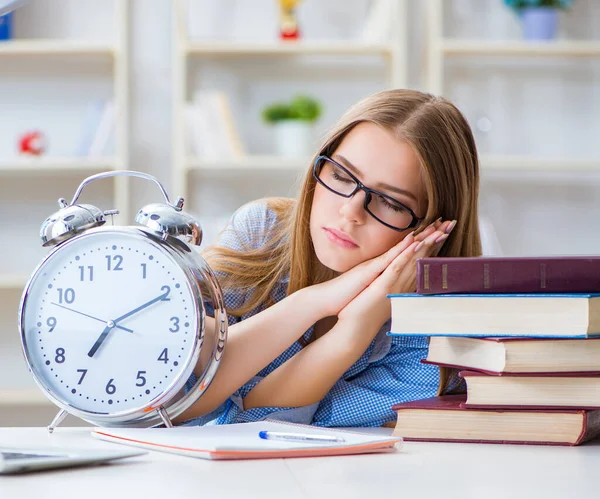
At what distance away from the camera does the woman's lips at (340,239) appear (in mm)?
1274

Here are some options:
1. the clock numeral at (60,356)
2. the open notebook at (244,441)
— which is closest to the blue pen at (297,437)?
the open notebook at (244,441)

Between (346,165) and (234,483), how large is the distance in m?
0.65

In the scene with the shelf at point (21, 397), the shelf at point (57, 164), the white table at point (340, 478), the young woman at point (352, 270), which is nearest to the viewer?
the white table at point (340, 478)

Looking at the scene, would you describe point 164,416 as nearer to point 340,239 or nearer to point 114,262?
point 114,262

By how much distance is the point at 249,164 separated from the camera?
3318mm

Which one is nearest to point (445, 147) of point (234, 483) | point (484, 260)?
point (484, 260)

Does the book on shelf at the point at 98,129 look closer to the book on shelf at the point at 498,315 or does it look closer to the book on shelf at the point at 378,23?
the book on shelf at the point at 378,23

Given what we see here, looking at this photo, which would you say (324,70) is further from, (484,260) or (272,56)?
(484,260)

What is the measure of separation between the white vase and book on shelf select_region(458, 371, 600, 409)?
2469 mm

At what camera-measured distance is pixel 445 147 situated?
1.34 m

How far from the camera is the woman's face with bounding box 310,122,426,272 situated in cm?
126

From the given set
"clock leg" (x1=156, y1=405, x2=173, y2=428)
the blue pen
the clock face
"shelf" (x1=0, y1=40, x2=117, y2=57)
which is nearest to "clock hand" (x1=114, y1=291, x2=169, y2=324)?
the clock face

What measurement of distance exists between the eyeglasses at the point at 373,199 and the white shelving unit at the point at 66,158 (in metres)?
2.07

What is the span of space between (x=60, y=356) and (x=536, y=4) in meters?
2.92
